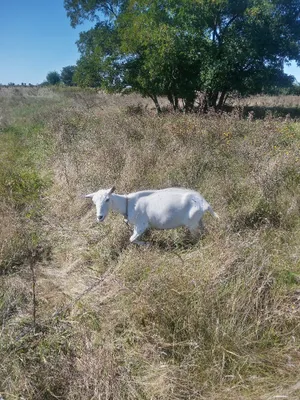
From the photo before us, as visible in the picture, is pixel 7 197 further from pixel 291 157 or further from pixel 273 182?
pixel 291 157

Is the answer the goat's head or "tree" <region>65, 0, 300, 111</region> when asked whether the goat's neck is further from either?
"tree" <region>65, 0, 300, 111</region>

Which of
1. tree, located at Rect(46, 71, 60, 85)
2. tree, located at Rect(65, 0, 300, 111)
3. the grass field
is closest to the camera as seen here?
the grass field

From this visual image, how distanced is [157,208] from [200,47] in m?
9.55

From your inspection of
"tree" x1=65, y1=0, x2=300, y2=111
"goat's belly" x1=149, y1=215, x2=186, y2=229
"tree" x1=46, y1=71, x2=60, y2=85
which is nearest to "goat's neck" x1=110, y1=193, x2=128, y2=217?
"goat's belly" x1=149, y1=215, x2=186, y2=229

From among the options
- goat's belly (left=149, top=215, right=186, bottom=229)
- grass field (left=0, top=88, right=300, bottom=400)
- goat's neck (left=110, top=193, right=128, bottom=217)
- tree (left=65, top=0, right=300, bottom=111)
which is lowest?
grass field (left=0, top=88, right=300, bottom=400)

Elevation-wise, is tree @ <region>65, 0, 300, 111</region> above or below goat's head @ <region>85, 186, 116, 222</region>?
above

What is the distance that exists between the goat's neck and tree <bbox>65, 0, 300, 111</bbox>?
7431 mm

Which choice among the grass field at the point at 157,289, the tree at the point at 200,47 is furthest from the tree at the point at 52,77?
the grass field at the point at 157,289

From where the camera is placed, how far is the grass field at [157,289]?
226 centimetres

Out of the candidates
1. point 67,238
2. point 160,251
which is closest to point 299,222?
point 160,251

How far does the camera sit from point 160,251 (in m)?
3.59

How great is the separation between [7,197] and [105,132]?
9.64 feet

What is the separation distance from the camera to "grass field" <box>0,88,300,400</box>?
88.9 inches

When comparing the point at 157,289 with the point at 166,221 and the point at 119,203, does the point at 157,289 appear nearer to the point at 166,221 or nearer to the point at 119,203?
the point at 166,221
